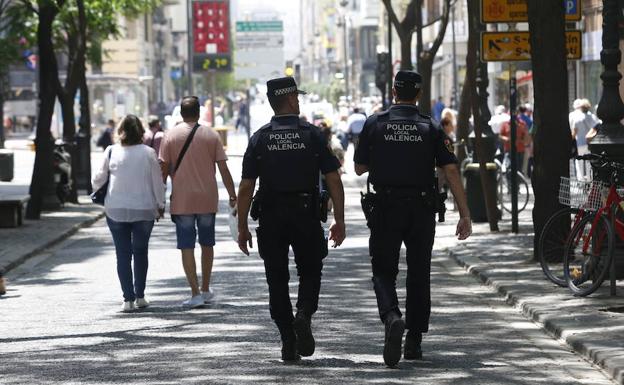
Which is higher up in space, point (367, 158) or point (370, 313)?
point (367, 158)

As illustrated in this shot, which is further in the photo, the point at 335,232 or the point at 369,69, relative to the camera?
the point at 369,69

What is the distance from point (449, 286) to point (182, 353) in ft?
17.7

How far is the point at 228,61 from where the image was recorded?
6216 centimetres

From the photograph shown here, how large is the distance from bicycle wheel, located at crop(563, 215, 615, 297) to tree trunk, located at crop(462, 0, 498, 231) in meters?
7.87

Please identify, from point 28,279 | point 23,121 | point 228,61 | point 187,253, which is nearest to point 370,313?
point 187,253

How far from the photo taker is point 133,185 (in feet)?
46.5

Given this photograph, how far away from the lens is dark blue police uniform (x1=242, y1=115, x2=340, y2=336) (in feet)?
33.9

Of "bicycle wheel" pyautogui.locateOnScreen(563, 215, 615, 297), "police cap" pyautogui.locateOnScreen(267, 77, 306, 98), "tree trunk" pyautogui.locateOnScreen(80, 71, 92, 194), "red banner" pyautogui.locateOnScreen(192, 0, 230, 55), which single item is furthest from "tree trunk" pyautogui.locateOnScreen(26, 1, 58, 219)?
"red banner" pyautogui.locateOnScreen(192, 0, 230, 55)

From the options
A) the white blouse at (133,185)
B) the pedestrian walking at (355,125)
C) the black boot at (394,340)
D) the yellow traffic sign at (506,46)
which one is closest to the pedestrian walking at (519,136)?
the yellow traffic sign at (506,46)

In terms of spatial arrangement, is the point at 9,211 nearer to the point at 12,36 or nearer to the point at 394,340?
the point at 12,36

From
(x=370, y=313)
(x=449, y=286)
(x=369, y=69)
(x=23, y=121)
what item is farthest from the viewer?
(x=369, y=69)

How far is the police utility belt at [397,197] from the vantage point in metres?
10.4

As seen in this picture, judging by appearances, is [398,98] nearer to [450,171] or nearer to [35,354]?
[450,171]

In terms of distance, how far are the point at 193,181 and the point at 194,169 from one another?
0.11 m
